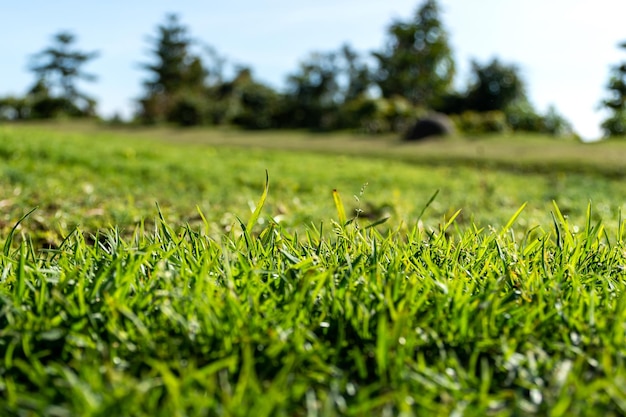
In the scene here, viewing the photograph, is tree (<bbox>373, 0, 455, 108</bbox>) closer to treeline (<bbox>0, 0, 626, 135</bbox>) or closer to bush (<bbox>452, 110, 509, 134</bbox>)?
treeline (<bbox>0, 0, 626, 135</bbox>)

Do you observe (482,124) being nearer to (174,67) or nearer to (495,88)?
(495,88)

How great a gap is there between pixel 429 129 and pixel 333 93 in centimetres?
2258

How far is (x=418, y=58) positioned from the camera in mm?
47562

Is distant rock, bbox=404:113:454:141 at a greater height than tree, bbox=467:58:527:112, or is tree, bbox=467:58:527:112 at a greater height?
tree, bbox=467:58:527:112

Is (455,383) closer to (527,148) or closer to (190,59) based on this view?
(527,148)

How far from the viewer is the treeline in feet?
128

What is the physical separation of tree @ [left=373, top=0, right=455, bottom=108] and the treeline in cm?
7

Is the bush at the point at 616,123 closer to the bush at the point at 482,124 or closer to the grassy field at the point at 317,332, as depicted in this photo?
the bush at the point at 482,124

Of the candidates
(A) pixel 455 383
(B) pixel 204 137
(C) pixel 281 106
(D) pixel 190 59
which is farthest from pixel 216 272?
(D) pixel 190 59

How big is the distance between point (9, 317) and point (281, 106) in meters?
40.7

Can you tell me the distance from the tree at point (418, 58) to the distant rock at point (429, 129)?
739 inches

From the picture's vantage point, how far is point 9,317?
1732 millimetres

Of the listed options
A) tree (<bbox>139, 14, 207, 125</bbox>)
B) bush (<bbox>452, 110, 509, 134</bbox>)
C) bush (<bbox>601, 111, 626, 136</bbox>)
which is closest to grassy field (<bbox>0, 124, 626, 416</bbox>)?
bush (<bbox>601, 111, 626, 136</bbox>)

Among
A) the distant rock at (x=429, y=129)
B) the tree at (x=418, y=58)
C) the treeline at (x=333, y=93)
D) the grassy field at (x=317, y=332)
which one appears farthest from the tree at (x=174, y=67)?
the grassy field at (x=317, y=332)
